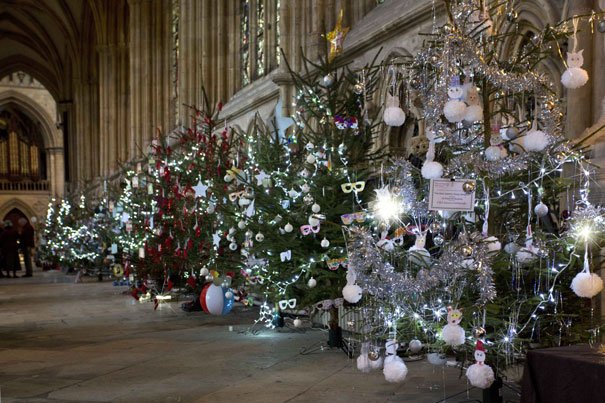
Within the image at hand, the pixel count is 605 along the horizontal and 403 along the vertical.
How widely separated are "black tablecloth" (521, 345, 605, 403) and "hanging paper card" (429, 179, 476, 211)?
2.88 ft

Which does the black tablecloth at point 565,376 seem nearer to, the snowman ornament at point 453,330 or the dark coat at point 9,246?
the snowman ornament at point 453,330

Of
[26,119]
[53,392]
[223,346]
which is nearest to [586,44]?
[223,346]

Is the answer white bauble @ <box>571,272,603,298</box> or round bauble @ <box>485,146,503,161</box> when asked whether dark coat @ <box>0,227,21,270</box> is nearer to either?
round bauble @ <box>485,146,503,161</box>

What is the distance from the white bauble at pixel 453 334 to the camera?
3.52 metres

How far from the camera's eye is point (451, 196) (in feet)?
11.9

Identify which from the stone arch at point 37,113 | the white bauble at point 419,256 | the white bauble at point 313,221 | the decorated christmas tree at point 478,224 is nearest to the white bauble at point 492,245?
the decorated christmas tree at point 478,224

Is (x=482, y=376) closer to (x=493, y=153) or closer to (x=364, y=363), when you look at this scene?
(x=364, y=363)

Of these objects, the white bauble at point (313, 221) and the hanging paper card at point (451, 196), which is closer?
the hanging paper card at point (451, 196)

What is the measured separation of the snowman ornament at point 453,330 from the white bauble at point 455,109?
A: 92 centimetres

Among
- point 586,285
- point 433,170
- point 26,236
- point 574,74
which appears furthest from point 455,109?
point 26,236

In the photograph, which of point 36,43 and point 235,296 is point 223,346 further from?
point 36,43

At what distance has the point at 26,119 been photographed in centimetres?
4888

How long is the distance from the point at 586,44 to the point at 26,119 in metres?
48.0

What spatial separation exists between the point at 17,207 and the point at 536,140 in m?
48.2
